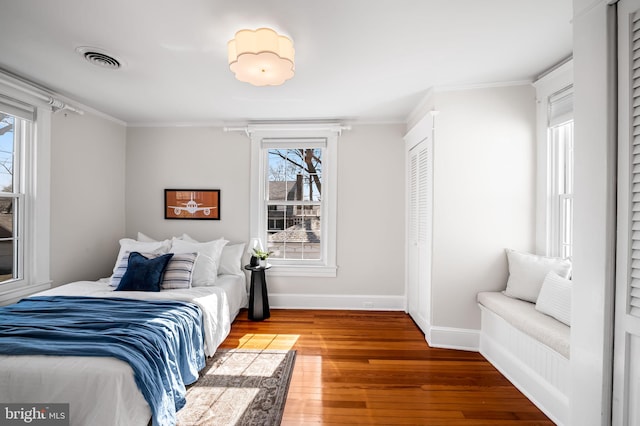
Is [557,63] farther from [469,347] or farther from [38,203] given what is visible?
[38,203]

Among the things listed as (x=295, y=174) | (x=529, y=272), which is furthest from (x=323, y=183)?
(x=529, y=272)

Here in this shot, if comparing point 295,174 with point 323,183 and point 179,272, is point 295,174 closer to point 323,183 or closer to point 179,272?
point 323,183

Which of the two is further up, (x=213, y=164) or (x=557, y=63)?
(x=557, y=63)

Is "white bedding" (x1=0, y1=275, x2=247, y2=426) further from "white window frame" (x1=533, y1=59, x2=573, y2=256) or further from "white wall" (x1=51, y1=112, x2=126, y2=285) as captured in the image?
"white window frame" (x1=533, y1=59, x2=573, y2=256)

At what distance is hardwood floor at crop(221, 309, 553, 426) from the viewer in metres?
1.94

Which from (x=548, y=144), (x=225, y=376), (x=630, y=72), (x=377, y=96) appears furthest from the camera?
(x=377, y=96)

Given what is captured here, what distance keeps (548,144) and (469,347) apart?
79.9 inches

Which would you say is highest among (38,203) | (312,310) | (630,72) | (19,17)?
(19,17)

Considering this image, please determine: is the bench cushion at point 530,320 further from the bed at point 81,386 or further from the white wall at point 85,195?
the white wall at point 85,195

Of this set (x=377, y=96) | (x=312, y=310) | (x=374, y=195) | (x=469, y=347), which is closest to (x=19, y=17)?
(x=377, y=96)

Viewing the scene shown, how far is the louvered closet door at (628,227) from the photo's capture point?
3.62 feet

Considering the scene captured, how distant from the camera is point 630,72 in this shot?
3.69 ft

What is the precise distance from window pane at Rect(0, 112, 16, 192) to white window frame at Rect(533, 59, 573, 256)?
493cm

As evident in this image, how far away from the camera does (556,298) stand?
2.12m
